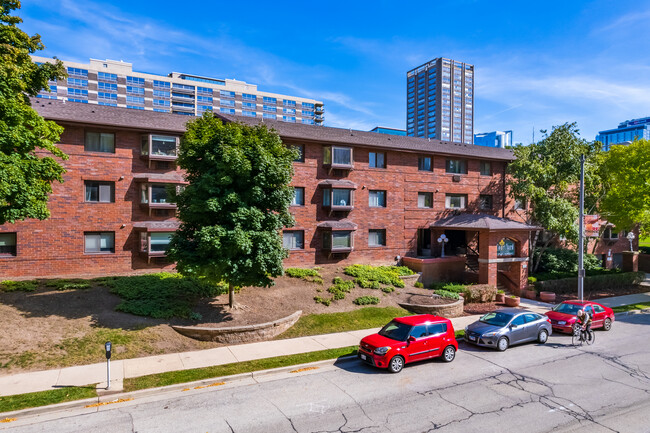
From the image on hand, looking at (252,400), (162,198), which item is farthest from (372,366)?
(162,198)

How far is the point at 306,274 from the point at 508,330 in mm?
11685

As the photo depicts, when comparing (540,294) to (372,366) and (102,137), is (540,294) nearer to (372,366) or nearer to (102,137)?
(372,366)

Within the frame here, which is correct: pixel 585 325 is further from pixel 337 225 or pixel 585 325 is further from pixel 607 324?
pixel 337 225

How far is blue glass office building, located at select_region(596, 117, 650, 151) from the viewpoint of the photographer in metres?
179

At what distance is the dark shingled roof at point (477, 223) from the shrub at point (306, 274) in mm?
11535

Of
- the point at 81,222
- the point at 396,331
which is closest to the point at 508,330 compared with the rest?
the point at 396,331

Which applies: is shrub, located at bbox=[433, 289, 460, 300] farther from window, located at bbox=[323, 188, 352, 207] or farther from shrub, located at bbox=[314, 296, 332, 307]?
window, located at bbox=[323, 188, 352, 207]

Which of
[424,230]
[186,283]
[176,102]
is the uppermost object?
[176,102]

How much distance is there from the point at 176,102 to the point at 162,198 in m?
82.3

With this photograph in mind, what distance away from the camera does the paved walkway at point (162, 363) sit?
38.6 feet

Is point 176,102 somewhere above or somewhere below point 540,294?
above

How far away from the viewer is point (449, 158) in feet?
108

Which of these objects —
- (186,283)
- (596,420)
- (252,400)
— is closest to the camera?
(596,420)

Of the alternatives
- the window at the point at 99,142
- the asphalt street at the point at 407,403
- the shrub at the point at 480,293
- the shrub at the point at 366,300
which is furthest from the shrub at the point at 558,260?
the window at the point at 99,142
